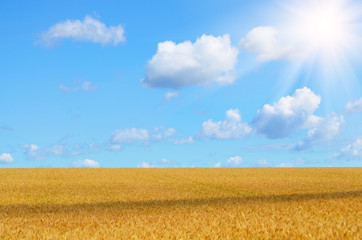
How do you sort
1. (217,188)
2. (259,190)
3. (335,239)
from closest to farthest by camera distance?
(335,239)
(259,190)
(217,188)

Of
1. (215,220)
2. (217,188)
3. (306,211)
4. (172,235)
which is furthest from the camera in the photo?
(217,188)

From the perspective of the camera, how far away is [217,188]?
107ft

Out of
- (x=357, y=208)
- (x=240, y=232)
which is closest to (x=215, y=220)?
(x=240, y=232)

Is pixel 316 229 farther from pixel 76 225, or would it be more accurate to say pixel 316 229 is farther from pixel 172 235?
pixel 76 225

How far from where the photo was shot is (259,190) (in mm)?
30516

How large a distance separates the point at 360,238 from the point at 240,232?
2.73 meters

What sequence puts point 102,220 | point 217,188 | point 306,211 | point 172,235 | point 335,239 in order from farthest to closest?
point 217,188 < point 306,211 < point 102,220 < point 172,235 < point 335,239

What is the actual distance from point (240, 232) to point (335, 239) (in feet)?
7.20

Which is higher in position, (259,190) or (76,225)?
(259,190)

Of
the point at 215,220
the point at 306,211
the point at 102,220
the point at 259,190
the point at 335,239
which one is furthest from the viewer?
the point at 259,190

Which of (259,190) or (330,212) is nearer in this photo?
(330,212)

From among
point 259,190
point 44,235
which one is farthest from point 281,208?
point 259,190

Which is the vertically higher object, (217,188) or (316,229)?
(217,188)

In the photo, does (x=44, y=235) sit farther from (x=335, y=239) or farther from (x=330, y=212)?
(x=330, y=212)
